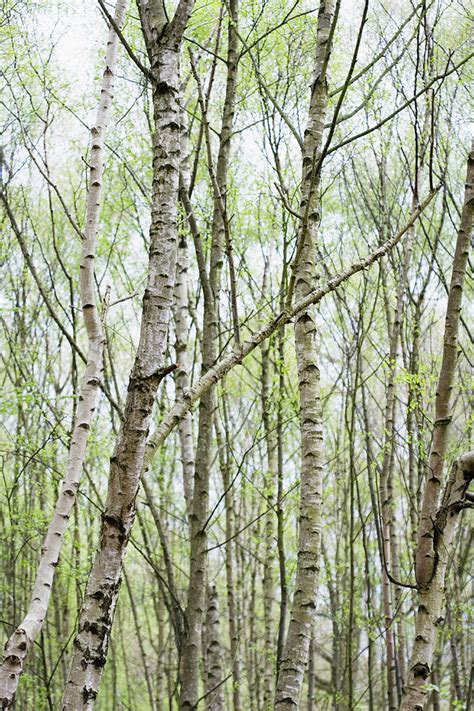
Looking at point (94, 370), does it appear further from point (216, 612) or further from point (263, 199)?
point (263, 199)

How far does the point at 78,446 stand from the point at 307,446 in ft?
3.43

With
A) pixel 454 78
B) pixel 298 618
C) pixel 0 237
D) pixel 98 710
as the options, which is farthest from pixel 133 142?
pixel 98 710

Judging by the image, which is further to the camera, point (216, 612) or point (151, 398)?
point (216, 612)

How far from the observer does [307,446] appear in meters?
2.44

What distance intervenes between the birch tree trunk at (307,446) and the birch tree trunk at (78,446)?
33.2 inches

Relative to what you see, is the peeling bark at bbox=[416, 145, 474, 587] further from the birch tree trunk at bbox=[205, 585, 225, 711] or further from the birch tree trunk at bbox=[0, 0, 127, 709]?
the birch tree trunk at bbox=[205, 585, 225, 711]

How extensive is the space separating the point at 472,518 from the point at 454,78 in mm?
5370

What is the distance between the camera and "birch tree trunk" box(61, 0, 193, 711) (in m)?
1.43

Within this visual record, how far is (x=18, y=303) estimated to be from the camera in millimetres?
7875

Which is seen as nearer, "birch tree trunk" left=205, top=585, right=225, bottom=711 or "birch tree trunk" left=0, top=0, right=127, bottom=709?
"birch tree trunk" left=0, top=0, right=127, bottom=709

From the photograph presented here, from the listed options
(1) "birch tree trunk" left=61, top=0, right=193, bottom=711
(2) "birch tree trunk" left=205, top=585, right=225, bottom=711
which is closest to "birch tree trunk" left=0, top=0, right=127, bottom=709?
(1) "birch tree trunk" left=61, top=0, right=193, bottom=711

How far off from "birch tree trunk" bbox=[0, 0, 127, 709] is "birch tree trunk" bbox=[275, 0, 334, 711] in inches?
33.2

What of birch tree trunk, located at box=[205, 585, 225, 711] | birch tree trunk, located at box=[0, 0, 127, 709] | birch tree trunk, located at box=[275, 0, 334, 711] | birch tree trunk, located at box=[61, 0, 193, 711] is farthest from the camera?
birch tree trunk, located at box=[205, 585, 225, 711]

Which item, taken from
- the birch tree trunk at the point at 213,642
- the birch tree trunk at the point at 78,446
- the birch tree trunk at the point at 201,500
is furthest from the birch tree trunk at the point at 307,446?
the birch tree trunk at the point at 213,642
